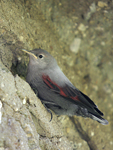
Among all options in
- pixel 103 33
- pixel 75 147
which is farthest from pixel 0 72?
pixel 103 33

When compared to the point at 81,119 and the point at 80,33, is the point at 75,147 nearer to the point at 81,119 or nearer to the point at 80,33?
the point at 81,119

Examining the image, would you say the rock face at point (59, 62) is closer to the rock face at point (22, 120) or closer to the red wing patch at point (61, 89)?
the rock face at point (22, 120)

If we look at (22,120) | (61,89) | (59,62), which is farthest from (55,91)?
(59,62)

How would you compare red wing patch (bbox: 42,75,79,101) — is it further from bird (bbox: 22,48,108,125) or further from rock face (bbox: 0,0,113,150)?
rock face (bbox: 0,0,113,150)

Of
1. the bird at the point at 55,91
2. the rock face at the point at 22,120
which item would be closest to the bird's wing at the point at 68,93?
the bird at the point at 55,91

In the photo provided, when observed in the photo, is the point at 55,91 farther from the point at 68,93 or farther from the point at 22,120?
the point at 22,120

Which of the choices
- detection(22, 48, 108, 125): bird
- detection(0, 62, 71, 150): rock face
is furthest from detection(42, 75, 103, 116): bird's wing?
detection(0, 62, 71, 150): rock face
